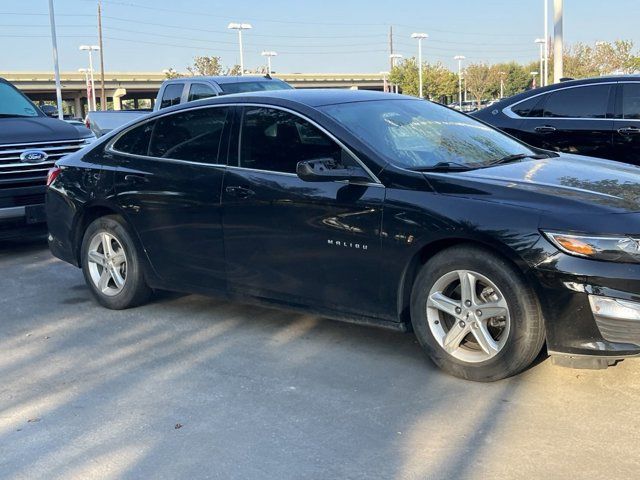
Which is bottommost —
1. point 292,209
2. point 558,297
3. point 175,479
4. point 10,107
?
point 175,479

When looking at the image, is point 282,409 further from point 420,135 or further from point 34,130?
point 34,130

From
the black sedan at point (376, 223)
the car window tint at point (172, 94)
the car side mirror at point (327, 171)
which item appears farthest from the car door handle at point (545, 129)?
the car window tint at point (172, 94)

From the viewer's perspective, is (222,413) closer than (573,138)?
Yes

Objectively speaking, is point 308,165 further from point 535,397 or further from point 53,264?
point 53,264

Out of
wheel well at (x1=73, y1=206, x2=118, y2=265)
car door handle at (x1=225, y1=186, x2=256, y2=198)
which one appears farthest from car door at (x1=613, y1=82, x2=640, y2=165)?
wheel well at (x1=73, y1=206, x2=118, y2=265)

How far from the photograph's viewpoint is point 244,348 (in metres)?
4.91

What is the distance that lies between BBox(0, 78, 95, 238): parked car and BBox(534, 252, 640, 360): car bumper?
18.9ft

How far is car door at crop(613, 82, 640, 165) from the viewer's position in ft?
26.1

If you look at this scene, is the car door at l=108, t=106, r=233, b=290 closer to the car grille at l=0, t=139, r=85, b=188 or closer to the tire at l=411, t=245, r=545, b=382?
the tire at l=411, t=245, r=545, b=382

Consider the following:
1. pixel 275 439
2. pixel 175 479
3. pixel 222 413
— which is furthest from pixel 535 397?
pixel 175 479

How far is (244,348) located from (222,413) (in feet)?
3.40

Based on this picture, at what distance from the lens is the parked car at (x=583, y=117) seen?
8.05 metres

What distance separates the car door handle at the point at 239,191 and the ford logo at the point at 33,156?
3858mm

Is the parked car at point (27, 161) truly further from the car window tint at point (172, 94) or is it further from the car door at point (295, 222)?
the car window tint at point (172, 94)
